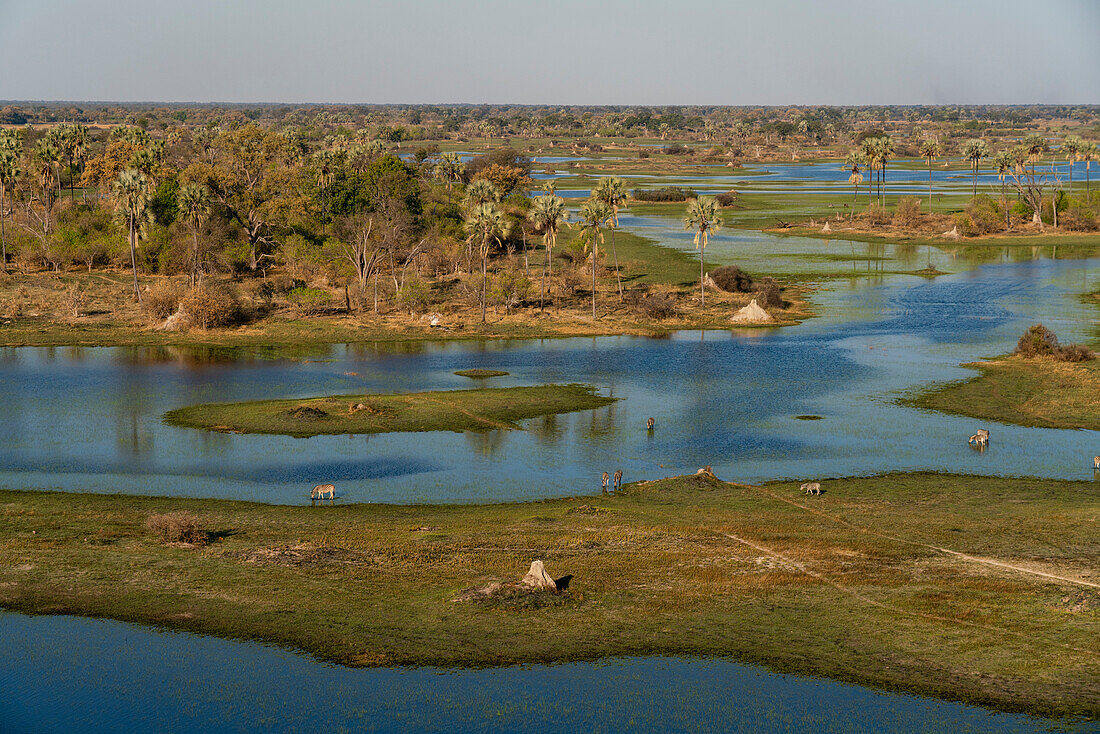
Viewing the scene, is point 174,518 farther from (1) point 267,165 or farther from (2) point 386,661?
(1) point 267,165

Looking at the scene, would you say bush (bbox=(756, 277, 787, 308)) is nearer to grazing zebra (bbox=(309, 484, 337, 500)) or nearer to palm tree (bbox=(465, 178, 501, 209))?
palm tree (bbox=(465, 178, 501, 209))

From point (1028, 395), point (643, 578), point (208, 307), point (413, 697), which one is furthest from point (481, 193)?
point (413, 697)

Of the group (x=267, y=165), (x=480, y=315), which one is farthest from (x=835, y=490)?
(x=267, y=165)

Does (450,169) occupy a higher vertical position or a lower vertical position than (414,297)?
higher

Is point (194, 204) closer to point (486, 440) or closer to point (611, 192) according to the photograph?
point (611, 192)

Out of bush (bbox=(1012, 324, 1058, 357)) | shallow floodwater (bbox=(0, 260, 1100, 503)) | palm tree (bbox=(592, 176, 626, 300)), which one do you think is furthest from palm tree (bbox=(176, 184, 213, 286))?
bush (bbox=(1012, 324, 1058, 357))

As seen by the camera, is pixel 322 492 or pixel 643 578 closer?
pixel 643 578
